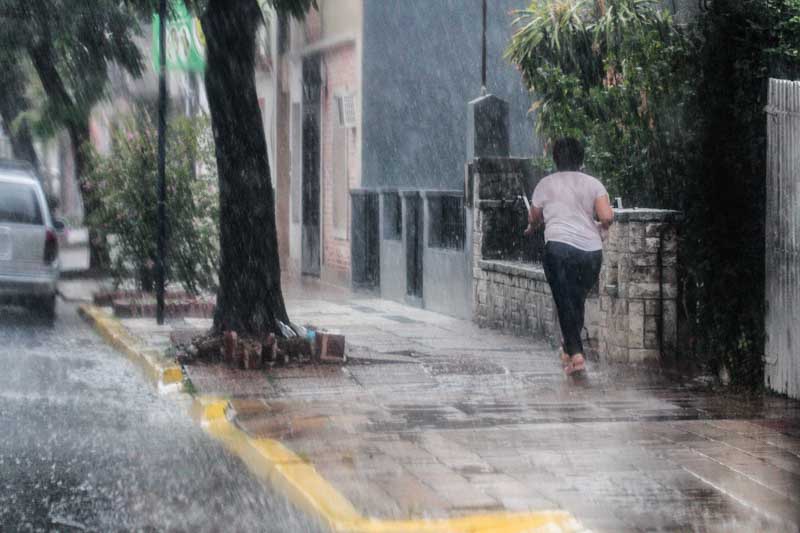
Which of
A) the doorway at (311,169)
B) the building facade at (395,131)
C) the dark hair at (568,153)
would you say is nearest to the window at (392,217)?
the building facade at (395,131)

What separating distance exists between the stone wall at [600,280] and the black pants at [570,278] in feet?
1.15

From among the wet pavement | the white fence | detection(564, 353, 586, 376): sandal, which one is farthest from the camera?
detection(564, 353, 586, 376): sandal

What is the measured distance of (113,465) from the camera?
787 cm

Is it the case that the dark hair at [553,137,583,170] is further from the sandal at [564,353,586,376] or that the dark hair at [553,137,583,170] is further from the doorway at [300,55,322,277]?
the doorway at [300,55,322,277]

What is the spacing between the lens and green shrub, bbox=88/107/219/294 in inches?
671

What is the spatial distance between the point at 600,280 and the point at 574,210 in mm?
1010

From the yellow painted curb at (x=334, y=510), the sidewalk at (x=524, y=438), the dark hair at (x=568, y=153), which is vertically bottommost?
the sidewalk at (x=524, y=438)

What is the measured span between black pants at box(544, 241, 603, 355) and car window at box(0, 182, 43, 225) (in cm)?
781

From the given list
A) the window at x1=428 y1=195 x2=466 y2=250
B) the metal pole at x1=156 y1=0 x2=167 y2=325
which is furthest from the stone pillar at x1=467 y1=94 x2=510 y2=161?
the metal pole at x1=156 y1=0 x2=167 y2=325

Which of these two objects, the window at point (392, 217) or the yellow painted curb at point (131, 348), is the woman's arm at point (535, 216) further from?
the window at point (392, 217)

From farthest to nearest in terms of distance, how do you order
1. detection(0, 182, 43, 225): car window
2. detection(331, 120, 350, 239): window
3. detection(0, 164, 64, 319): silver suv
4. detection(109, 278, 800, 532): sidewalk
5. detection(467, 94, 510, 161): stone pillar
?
detection(331, 120, 350, 239): window → detection(0, 182, 43, 225): car window → detection(0, 164, 64, 319): silver suv → detection(467, 94, 510, 161): stone pillar → detection(109, 278, 800, 532): sidewalk

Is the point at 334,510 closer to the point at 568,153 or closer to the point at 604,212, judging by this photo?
the point at 604,212

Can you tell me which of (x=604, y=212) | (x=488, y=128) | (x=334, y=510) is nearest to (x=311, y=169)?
(x=488, y=128)

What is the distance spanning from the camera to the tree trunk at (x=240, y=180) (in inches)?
468
